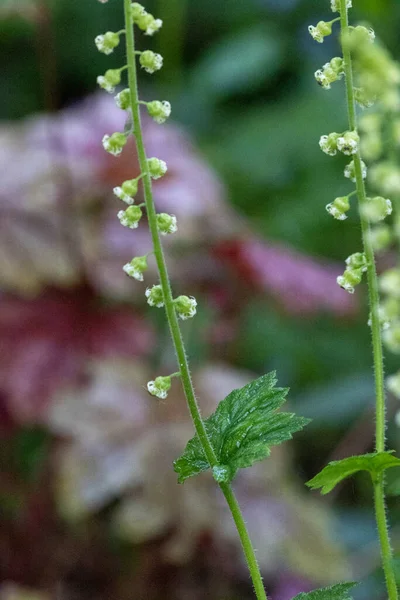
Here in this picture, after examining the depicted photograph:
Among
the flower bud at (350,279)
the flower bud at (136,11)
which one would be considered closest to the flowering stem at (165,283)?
the flower bud at (136,11)

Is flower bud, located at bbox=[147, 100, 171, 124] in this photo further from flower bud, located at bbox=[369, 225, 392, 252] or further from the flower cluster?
flower bud, located at bbox=[369, 225, 392, 252]

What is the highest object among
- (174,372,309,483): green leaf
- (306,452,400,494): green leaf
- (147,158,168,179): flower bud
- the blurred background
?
the blurred background

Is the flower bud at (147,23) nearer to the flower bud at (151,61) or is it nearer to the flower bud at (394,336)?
the flower bud at (151,61)

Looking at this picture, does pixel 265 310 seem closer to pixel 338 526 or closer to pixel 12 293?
pixel 338 526

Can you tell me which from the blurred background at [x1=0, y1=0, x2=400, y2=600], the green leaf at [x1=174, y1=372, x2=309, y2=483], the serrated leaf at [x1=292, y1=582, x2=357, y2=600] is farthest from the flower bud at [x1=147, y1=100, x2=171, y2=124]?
the blurred background at [x1=0, y1=0, x2=400, y2=600]

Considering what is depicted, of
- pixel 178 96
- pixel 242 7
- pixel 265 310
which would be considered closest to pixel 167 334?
pixel 265 310
